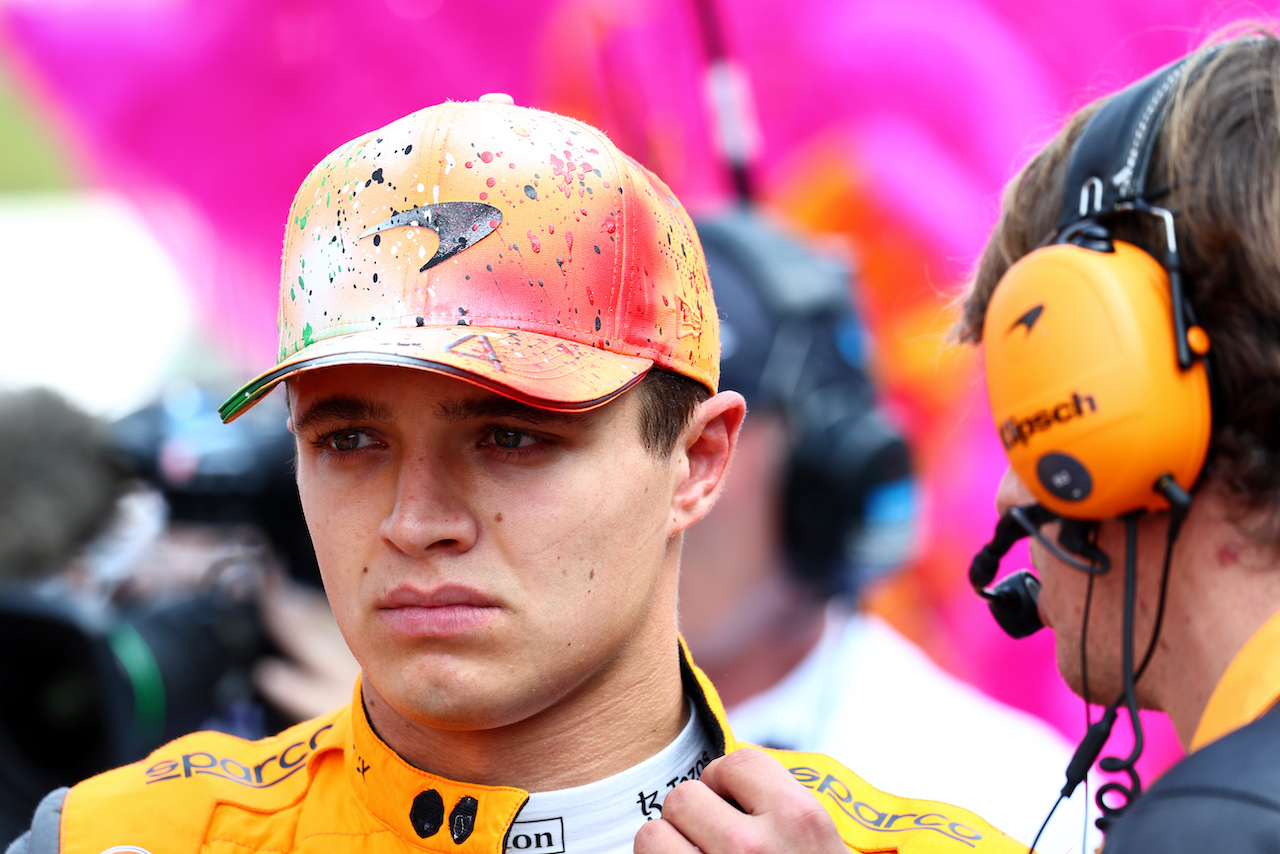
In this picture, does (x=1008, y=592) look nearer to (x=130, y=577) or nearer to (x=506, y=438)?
(x=506, y=438)

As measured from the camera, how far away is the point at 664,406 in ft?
3.92

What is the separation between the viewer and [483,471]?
1053 millimetres

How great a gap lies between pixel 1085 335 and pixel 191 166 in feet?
13.0

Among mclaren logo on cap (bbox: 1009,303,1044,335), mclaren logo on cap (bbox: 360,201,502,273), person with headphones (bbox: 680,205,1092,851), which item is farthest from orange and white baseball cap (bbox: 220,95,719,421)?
person with headphones (bbox: 680,205,1092,851)

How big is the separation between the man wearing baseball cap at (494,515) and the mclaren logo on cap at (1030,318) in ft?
1.11

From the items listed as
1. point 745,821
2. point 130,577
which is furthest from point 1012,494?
point 130,577

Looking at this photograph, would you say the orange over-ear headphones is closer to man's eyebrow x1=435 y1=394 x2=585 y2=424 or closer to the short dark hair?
the short dark hair

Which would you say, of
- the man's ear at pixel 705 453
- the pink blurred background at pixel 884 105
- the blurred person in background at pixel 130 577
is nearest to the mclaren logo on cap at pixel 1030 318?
the man's ear at pixel 705 453

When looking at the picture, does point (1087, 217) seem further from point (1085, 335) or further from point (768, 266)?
point (768, 266)

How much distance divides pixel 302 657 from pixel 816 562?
3.94ft

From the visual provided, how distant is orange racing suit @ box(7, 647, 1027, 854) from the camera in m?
1.13

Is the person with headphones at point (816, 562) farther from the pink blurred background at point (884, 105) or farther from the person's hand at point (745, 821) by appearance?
the person's hand at point (745, 821)

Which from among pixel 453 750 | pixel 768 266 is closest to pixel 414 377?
pixel 453 750

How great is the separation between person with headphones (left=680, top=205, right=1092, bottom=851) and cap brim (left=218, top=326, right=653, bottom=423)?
4.72 feet
